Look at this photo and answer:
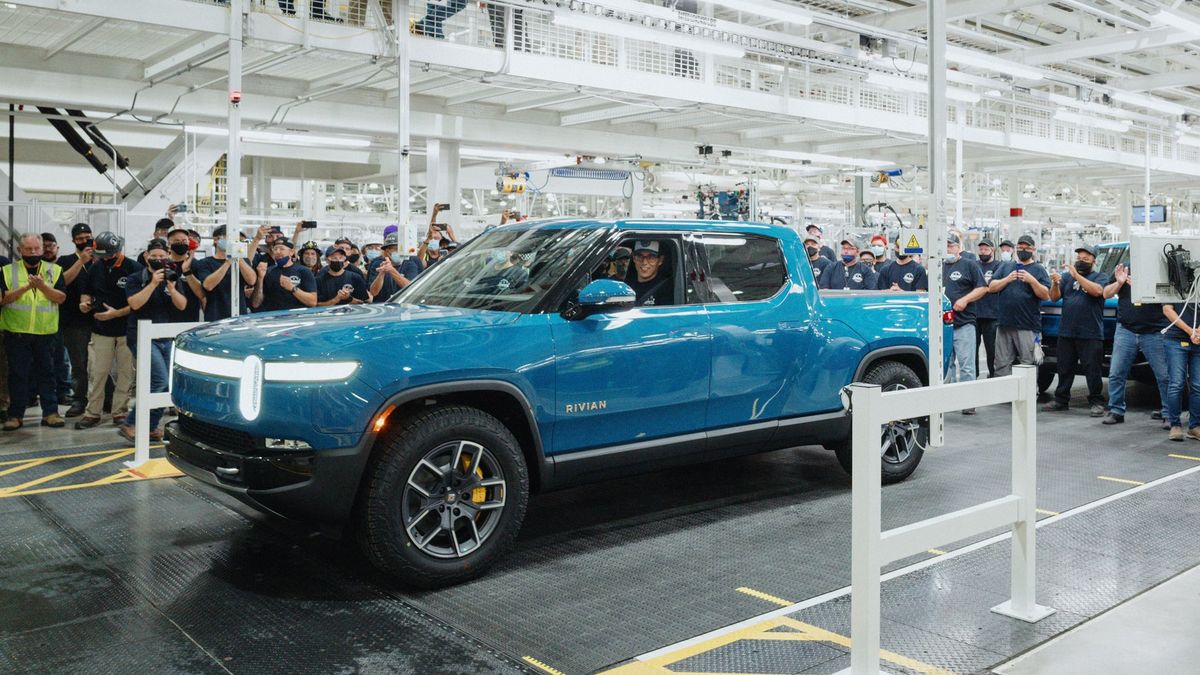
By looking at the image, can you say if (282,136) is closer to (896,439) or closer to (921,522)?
(896,439)

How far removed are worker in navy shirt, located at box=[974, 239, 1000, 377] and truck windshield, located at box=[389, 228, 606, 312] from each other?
661cm

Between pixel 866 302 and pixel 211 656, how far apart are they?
14.4 ft

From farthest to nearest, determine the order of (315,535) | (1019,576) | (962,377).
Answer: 1. (962,377)
2. (315,535)
3. (1019,576)

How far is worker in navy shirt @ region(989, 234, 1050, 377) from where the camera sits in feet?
32.6

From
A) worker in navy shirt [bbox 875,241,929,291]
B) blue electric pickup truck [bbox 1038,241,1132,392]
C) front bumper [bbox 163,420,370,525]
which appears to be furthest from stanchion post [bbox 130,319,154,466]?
blue electric pickup truck [bbox 1038,241,1132,392]

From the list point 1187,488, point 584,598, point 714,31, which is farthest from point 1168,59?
point 584,598

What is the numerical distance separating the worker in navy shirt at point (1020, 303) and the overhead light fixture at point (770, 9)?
148 inches

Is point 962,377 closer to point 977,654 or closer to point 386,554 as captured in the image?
point 977,654

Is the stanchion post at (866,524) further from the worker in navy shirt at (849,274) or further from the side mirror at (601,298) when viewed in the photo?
the worker in navy shirt at (849,274)

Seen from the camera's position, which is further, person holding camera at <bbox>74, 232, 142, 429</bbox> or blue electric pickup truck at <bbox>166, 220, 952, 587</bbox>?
person holding camera at <bbox>74, 232, 142, 429</bbox>

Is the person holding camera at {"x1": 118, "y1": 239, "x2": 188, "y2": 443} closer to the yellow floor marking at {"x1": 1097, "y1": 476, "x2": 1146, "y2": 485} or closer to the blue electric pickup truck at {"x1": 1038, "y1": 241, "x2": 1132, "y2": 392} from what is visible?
the yellow floor marking at {"x1": 1097, "y1": 476, "x2": 1146, "y2": 485}

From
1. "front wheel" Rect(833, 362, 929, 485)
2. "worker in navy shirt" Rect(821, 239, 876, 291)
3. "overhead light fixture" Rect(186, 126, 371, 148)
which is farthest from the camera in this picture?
"overhead light fixture" Rect(186, 126, 371, 148)

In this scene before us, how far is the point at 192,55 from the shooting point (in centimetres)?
1130

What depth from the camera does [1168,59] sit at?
1981 cm
